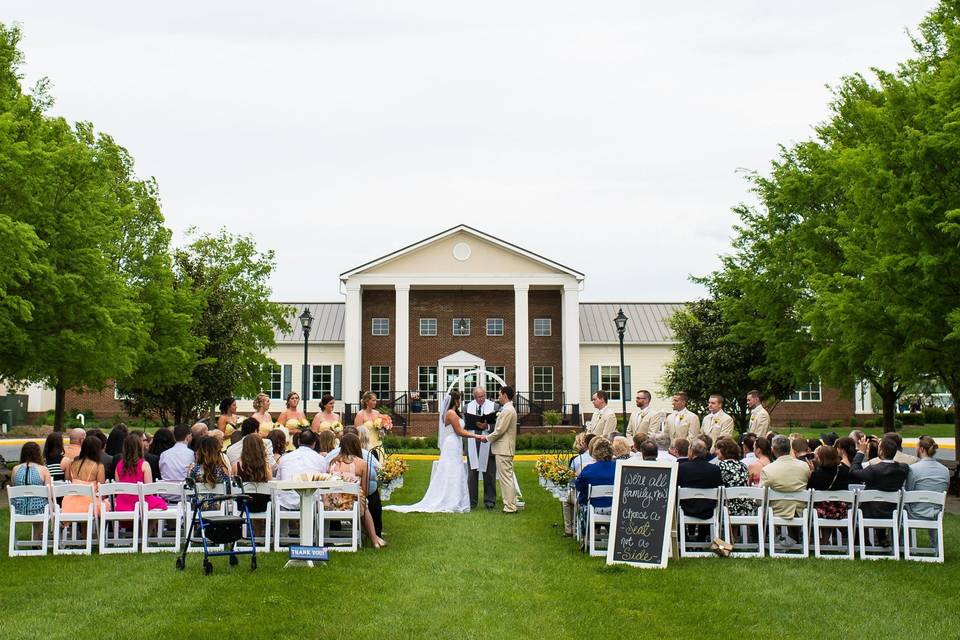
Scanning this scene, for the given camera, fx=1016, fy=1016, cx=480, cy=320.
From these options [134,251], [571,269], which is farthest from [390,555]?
[571,269]

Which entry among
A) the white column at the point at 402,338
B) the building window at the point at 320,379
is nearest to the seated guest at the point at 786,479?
the white column at the point at 402,338

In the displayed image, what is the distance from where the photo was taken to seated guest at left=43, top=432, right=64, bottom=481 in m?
13.1

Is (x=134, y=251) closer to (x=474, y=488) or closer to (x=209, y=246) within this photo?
(x=209, y=246)

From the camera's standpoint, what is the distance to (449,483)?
15.4 meters

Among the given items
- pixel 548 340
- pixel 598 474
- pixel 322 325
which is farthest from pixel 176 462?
pixel 322 325

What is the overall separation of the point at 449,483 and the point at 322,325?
122ft

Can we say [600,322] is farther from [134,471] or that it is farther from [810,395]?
[134,471]

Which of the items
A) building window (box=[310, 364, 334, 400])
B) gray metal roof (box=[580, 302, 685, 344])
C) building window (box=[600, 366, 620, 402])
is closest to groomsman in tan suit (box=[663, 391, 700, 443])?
building window (box=[600, 366, 620, 402])

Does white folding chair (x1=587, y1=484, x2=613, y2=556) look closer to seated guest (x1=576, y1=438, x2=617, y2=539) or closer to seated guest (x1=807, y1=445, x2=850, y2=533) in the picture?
seated guest (x1=576, y1=438, x2=617, y2=539)

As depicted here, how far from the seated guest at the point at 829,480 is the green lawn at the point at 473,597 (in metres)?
0.82

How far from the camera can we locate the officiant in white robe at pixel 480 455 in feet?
51.8

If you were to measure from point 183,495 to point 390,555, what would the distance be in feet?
7.66

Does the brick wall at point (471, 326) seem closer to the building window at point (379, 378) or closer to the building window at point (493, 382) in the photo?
the building window at point (493, 382)

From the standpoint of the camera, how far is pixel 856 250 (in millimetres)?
18219
